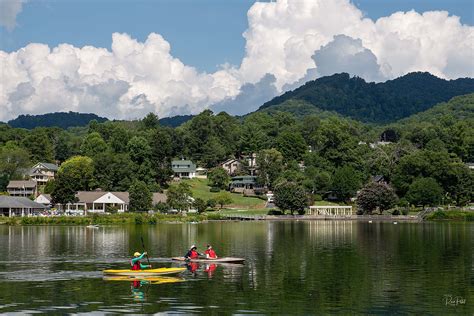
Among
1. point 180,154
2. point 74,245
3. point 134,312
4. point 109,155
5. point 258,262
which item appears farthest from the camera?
point 180,154

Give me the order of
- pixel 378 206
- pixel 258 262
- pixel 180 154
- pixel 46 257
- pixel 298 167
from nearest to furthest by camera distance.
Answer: pixel 258 262, pixel 46 257, pixel 378 206, pixel 298 167, pixel 180 154

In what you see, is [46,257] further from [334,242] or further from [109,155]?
[109,155]

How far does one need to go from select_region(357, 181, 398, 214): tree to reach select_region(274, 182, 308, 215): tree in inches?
435

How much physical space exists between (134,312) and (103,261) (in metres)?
21.8

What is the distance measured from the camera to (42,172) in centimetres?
17312

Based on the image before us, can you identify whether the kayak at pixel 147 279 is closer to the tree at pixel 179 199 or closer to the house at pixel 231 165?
the tree at pixel 179 199

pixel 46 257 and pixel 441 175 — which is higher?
pixel 441 175

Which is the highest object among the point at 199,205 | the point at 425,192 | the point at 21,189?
the point at 21,189

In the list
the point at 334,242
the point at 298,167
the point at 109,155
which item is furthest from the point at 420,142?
the point at 334,242

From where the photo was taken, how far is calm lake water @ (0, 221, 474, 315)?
1321 inches

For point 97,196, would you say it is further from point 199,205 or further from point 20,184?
point 20,184

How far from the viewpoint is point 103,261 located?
174ft
